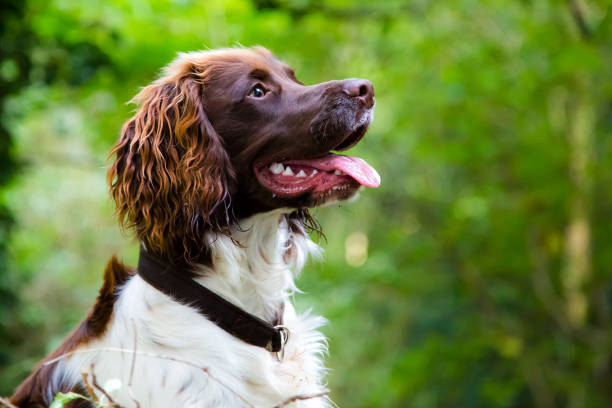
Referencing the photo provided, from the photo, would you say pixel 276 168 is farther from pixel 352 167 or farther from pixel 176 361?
pixel 176 361

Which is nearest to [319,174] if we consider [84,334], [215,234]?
[215,234]

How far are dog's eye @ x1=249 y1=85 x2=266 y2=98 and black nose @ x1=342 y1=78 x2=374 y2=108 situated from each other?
37cm

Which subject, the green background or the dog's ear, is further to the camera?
the green background

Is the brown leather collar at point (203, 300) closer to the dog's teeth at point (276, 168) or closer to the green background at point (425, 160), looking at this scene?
the dog's teeth at point (276, 168)

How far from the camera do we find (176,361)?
2.58m

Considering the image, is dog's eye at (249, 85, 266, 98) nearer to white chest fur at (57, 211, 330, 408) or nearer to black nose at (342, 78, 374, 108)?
black nose at (342, 78, 374, 108)

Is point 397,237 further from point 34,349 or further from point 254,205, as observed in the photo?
point 254,205

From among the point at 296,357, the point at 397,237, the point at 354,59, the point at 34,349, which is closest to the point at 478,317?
the point at 397,237

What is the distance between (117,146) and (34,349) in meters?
5.40

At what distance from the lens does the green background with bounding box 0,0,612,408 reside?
6324 mm

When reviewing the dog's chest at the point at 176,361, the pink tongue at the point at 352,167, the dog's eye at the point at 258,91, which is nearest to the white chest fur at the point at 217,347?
the dog's chest at the point at 176,361

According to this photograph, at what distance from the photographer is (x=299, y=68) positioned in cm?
924

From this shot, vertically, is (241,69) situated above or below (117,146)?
above

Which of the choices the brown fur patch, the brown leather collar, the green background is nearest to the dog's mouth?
the brown leather collar
